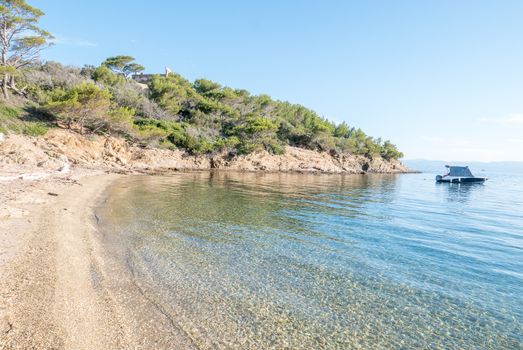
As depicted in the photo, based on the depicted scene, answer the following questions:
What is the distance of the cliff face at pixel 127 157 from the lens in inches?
911

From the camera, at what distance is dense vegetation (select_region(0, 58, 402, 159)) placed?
34219mm

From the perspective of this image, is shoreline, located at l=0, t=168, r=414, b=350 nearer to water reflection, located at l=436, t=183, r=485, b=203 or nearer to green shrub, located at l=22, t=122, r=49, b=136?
green shrub, located at l=22, t=122, r=49, b=136

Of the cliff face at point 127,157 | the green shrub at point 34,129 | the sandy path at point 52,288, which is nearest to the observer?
the sandy path at point 52,288

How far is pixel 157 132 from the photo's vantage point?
132 feet

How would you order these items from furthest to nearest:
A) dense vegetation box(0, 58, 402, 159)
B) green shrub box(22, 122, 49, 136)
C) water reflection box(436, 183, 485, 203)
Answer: dense vegetation box(0, 58, 402, 159) < green shrub box(22, 122, 49, 136) < water reflection box(436, 183, 485, 203)

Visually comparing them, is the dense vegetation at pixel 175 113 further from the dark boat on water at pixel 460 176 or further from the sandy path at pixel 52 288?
the sandy path at pixel 52 288

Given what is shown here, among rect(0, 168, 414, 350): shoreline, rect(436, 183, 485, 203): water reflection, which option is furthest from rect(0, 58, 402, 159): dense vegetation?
rect(436, 183, 485, 203): water reflection

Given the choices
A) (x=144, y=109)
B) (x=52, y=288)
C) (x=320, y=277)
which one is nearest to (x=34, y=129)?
(x=144, y=109)

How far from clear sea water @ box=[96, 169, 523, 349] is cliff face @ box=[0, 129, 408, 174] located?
13236 millimetres

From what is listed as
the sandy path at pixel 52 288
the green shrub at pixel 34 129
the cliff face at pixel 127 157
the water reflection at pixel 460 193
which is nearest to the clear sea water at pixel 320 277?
the sandy path at pixel 52 288

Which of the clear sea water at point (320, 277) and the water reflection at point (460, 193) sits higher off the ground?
the water reflection at point (460, 193)

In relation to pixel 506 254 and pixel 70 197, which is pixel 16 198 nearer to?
pixel 70 197

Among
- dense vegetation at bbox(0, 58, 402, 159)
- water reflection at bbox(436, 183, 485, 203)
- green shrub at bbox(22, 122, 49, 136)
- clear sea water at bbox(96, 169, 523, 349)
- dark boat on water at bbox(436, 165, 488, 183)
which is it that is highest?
dense vegetation at bbox(0, 58, 402, 159)

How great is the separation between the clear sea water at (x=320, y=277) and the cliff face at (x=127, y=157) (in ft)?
43.4
